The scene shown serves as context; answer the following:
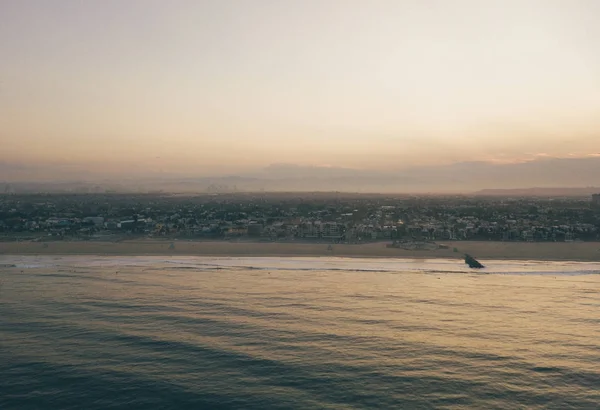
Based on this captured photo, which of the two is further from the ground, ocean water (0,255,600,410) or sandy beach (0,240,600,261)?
sandy beach (0,240,600,261)

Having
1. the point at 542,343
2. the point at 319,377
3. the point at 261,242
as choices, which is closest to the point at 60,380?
the point at 319,377

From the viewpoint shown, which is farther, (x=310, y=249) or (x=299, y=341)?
(x=310, y=249)

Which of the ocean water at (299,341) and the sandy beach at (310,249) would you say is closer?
the ocean water at (299,341)

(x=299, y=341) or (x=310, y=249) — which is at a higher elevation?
(x=310, y=249)

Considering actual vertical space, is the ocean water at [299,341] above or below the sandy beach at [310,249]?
below

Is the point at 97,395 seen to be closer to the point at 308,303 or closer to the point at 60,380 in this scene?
the point at 60,380
